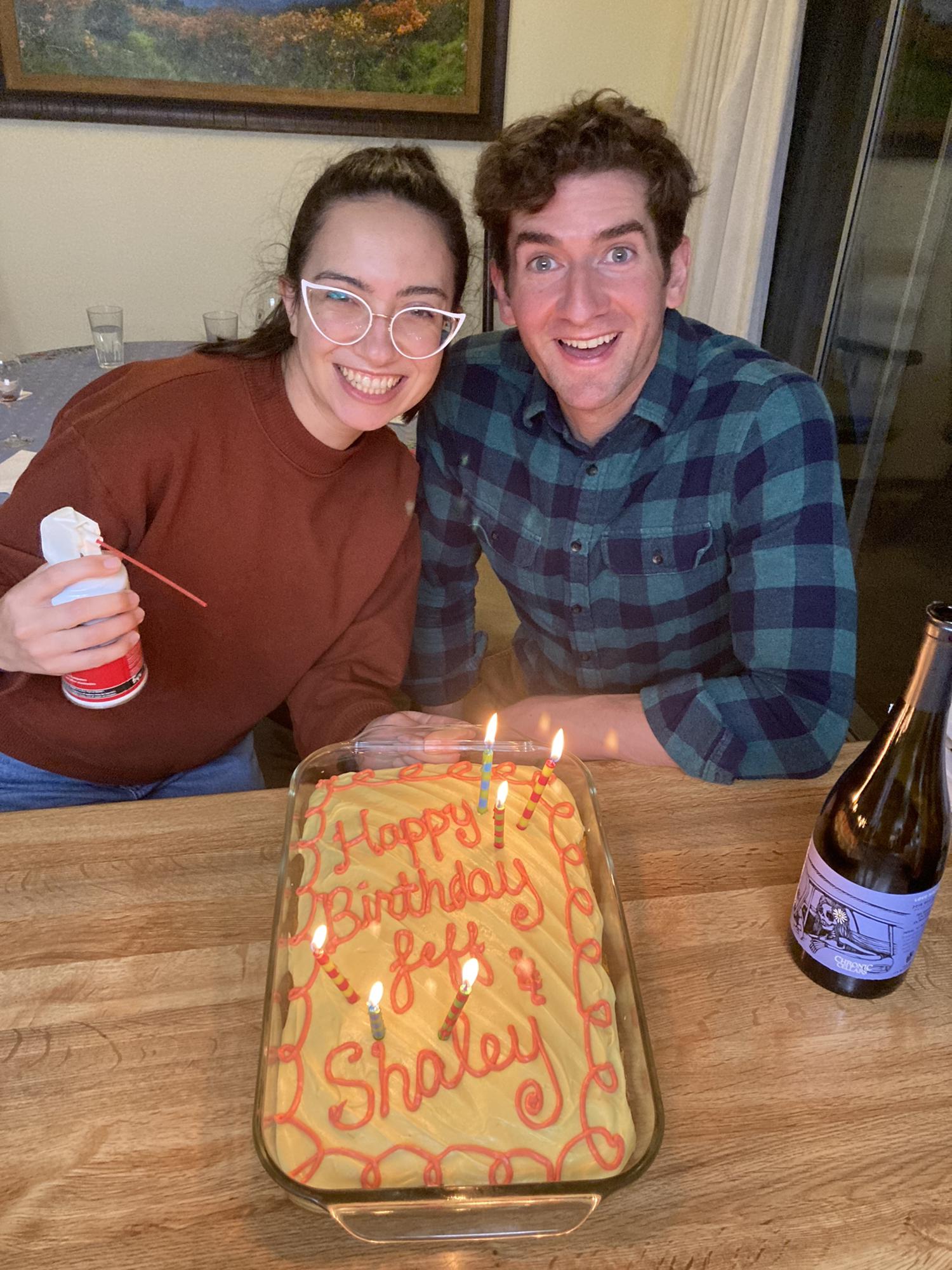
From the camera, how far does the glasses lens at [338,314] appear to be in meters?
1.43

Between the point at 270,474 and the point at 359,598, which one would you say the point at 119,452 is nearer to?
the point at 270,474

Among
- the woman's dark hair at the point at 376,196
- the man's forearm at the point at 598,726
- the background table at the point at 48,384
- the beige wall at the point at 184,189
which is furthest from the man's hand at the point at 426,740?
the beige wall at the point at 184,189

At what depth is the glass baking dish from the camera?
27.1 inches

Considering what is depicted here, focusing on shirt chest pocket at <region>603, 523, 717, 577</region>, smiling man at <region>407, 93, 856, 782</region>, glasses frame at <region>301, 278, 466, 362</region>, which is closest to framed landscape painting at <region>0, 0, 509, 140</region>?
smiling man at <region>407, 93, 856, 782</region>

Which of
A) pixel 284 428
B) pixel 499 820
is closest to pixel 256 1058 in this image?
pixel 499 820

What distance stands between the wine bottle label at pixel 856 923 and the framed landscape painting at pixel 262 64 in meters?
3.83

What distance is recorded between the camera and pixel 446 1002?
86cm

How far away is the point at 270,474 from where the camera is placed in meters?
1.49

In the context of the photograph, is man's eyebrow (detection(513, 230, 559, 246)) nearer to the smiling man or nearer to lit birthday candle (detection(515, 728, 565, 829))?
the smiling man

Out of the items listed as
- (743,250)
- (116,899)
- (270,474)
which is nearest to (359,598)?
(270,474)

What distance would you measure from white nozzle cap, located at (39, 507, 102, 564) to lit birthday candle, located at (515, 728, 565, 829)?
1.94 ft

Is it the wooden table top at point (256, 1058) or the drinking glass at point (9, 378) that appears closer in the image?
the wooden table top at point (256, 1058)

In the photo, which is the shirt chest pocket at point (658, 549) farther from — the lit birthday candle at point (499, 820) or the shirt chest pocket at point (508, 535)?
the lit birthday candle at point (499, 820)

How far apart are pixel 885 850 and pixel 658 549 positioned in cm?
72
